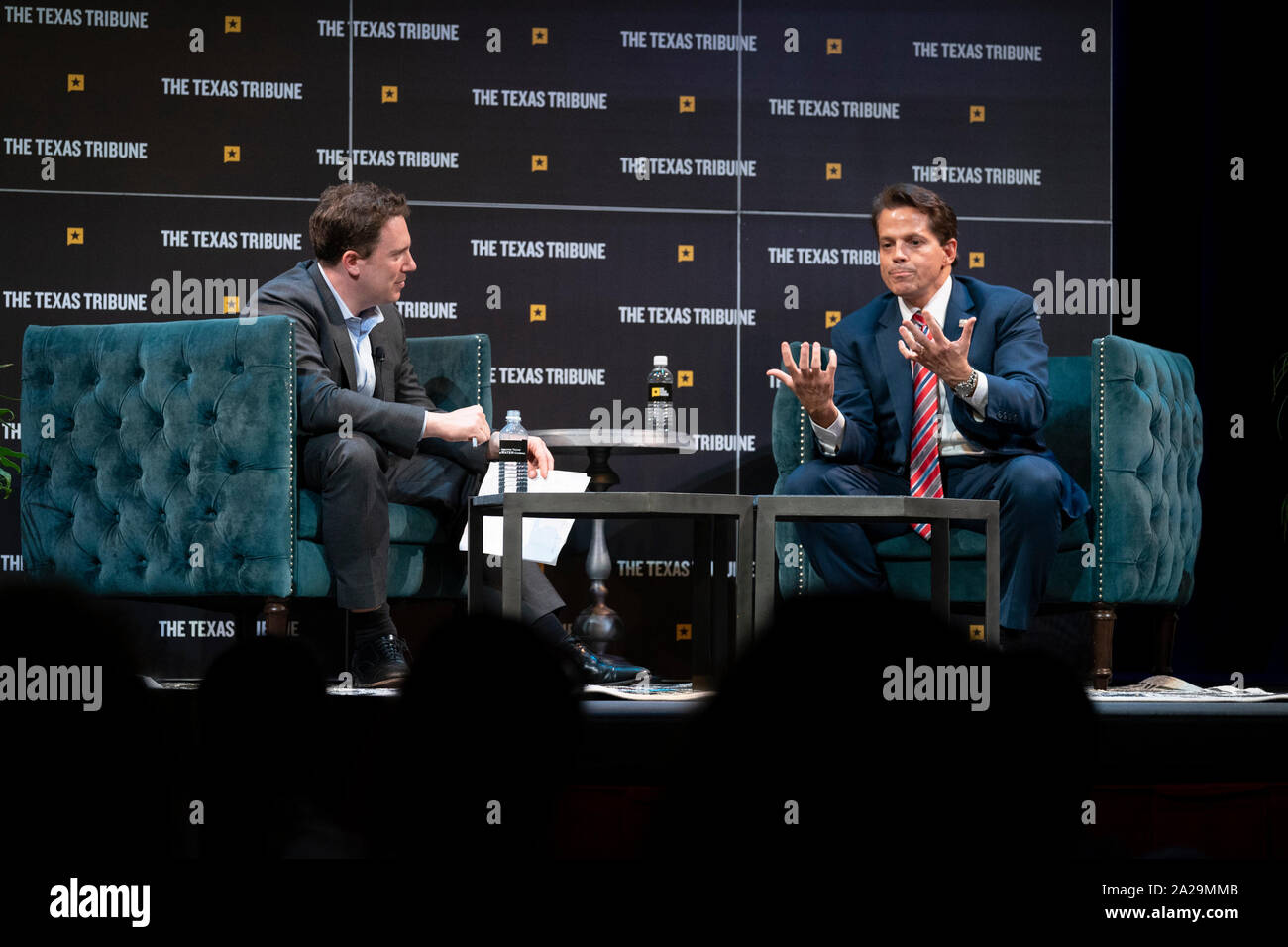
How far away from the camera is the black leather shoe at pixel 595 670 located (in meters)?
3.10

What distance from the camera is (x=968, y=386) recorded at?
3094mm

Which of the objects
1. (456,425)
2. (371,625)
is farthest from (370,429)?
(371,625)

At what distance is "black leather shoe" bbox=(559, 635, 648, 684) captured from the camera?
3.10 m

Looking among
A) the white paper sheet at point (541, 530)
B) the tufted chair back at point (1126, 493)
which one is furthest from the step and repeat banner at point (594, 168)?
the white paper sheet at point (541, 530)

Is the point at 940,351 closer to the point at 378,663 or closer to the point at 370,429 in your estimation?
the point at 370,429

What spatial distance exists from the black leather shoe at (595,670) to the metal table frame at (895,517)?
685mm

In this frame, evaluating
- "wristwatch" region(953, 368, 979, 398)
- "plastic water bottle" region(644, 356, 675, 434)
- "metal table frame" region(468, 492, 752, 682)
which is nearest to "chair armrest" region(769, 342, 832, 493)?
"plastic water bottle" region(644, 356, 675, 434)

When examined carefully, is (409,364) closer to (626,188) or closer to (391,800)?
(626,188)

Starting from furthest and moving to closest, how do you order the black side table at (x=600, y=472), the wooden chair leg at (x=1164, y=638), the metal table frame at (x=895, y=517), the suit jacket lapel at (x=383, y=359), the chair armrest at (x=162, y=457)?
the black side table at (x=600, y=472)
the wooden chair leg at (x=1164, y=638)
the suit jacket lapel at (x=383, y=359)
the chair armrest at (x=162, y=457)
the metal table frame at (x=895, y=517)

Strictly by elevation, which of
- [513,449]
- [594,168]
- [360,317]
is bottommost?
[513,449]

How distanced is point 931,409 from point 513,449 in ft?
3.39

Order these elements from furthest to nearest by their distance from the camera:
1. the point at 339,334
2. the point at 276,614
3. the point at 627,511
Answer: the point at 339,334
the point at 276,614
the point at 627,511

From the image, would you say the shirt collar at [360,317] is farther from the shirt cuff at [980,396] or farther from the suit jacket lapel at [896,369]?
the shirt cuff at [980,396]

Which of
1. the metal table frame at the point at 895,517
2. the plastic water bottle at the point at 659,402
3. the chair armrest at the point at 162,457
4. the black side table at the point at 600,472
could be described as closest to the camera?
the metal table frame at the point at 895,517
